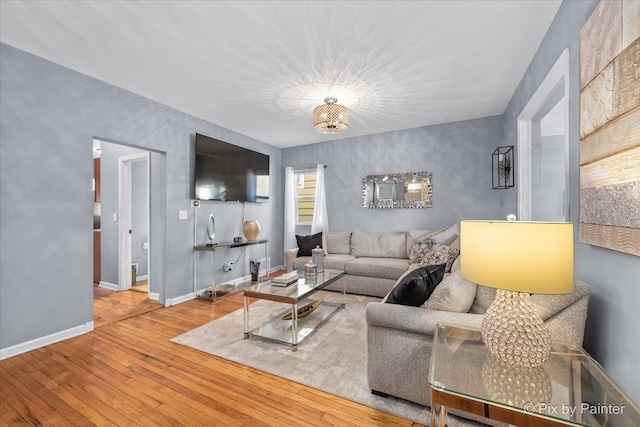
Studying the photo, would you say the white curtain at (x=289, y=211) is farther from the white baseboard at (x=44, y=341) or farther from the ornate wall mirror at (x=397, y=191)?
the white baseboard at (x=44, y=341)

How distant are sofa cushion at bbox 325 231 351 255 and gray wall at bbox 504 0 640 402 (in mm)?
3271

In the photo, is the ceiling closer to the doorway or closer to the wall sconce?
the wall sconce

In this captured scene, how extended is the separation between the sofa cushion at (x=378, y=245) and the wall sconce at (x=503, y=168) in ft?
4.93

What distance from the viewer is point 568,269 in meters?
1.01

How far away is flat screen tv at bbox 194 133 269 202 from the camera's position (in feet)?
12.7

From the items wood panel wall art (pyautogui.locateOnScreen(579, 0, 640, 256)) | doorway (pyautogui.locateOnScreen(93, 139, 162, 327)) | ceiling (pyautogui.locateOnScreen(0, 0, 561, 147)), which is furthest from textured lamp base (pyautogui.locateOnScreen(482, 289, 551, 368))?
doorway (pyautogui.locateOnScreen(93, 139, 162, 327))

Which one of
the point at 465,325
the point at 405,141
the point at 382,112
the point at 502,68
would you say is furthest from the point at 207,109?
the point at 465,325

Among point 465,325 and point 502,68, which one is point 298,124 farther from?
point 465,325

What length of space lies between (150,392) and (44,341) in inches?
57.9

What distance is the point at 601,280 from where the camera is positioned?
1.30 metres

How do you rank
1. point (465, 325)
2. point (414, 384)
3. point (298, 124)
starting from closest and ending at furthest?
point (465, 325)
point (414, 384)
point (298, 124)

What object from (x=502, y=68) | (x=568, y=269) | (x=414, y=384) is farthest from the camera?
(x=502, y=68)

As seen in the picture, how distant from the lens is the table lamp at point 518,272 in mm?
997

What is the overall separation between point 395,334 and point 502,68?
8.80ft
